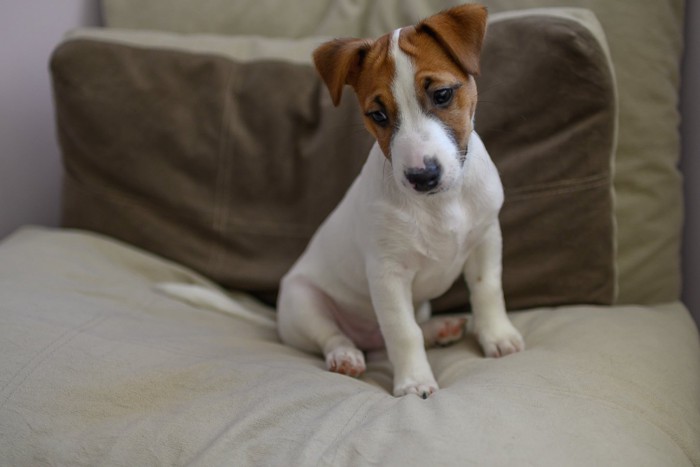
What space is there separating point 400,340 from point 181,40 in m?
1.30

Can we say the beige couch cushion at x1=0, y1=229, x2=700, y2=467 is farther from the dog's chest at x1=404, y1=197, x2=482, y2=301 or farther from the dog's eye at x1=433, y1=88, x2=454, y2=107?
the dog's eye at x1=433, y1=88, x2=454, y2=107

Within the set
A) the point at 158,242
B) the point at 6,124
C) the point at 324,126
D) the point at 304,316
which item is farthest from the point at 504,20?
the point at 6,124

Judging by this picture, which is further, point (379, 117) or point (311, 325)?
point (311, 325)

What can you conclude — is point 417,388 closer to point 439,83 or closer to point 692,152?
point 439,83

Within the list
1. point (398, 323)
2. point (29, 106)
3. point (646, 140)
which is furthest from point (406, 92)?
point (29, 106)

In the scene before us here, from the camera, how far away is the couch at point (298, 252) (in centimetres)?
143

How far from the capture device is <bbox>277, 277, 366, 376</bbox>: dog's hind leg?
6.04ft

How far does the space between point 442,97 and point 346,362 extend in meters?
0.66

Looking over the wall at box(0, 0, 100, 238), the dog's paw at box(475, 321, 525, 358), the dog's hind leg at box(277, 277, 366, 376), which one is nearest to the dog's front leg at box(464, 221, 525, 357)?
the dog's paw at box(475, 321, 525, 358)

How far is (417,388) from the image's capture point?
1629mm

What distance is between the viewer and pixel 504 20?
2.05m

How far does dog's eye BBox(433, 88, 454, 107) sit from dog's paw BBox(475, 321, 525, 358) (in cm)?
59

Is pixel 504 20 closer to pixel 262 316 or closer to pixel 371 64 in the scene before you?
pixel 371 64

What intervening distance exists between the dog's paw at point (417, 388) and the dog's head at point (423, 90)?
1.41 ft
